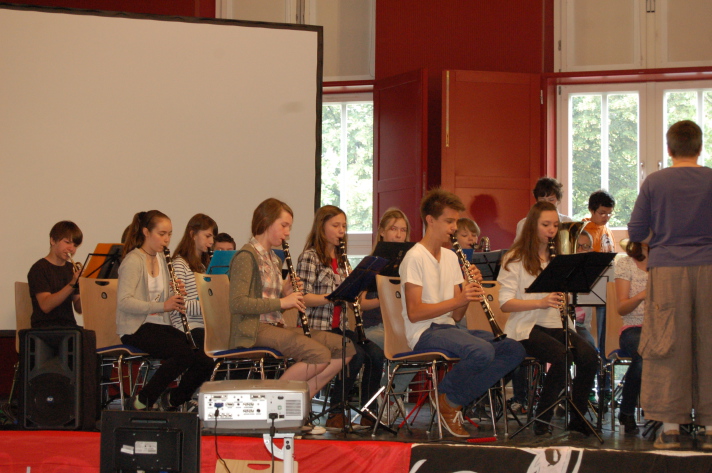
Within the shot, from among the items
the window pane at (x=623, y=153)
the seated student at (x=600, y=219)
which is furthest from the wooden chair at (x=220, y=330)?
the window pane at (x=623, y=153)

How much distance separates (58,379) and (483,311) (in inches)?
96.4

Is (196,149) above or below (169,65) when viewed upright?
below

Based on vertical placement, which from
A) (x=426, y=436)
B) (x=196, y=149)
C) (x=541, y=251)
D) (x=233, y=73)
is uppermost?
(x=233, y=73)

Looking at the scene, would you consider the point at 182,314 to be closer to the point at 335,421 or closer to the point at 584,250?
the point at 335,421

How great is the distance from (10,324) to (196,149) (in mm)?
2052

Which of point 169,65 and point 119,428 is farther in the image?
point 169,65

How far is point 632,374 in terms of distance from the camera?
4.10m

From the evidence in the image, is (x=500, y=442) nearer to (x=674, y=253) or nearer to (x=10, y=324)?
(x=674, y=253)

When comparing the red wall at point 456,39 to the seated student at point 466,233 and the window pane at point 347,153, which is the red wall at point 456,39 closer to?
the window pane at point 347,153

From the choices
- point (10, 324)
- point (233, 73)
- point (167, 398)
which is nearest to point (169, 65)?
point (233, 73)

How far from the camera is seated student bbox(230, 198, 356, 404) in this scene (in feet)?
12.3

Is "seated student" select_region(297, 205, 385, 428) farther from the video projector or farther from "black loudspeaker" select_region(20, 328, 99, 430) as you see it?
the video projector

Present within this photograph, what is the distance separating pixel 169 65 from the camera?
642 cm

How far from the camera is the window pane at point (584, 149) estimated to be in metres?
7.38
